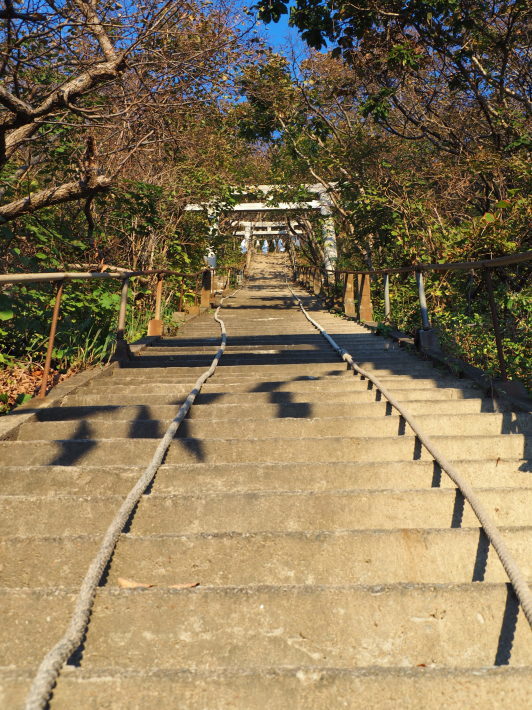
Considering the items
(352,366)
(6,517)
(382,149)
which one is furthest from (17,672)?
(382,149)

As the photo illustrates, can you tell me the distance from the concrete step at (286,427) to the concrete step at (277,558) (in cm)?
129

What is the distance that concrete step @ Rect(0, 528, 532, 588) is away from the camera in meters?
2.14

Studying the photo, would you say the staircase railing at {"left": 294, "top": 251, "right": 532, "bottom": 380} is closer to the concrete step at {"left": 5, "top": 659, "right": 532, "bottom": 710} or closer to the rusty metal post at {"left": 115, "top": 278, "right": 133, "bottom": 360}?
the concrete step at {"left": 5, "top": 659, "right": 532, "bottom": 710}

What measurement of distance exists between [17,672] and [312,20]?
783cm

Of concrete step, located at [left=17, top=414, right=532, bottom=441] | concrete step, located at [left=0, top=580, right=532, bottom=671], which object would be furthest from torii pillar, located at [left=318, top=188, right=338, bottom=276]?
concrete step, located at [left=0, top=580, right=532, bottom=671]

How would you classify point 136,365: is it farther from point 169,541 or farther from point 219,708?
point 219,708

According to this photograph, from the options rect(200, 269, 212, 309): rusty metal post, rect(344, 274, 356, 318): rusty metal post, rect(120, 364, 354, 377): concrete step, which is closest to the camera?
rect(120, 364, 354, 377): concrete step

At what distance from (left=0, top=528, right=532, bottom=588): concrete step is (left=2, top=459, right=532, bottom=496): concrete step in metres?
0.57

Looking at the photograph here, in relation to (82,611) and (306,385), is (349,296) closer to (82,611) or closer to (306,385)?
(306,385)

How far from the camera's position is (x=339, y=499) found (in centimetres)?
254

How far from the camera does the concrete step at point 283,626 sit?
1758 mm

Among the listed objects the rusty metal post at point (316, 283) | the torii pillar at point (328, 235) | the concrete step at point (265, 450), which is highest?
the torii pillar at point (328, 235)

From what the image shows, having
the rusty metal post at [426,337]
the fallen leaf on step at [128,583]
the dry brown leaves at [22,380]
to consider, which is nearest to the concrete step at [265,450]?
the fallen leaf on step at [128,583]

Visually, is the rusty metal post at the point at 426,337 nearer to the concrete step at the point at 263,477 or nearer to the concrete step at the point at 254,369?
the concrete step at the point at 254,369
